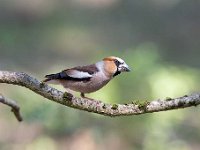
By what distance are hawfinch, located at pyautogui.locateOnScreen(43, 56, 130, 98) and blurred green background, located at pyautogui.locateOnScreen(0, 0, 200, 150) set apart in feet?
14.6

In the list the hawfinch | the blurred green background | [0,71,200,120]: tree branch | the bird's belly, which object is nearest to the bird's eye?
the hawfinch

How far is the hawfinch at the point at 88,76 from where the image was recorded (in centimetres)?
499

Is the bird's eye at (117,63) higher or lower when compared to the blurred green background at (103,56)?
lower

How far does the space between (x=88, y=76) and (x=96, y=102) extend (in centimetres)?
68

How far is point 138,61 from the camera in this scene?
1057 cm

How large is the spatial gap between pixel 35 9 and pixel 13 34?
250cm

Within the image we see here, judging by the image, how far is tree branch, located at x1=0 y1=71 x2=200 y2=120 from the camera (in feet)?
14.0

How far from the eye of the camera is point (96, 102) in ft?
14.4

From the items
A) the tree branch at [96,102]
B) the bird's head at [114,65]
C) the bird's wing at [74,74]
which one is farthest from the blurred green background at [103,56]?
the tree branch at [96,102]

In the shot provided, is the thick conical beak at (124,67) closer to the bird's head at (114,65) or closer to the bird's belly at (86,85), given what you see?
the bird's head at (114,65)

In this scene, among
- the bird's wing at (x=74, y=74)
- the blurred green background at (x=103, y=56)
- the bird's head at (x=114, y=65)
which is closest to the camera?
the bird's wing at (x=74, y=74)

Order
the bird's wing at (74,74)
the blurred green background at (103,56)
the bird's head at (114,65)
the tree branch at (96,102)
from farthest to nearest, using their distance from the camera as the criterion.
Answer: the blurred green background at (103,56), the bird's head at (114,65), the bird's wing at (74,74), the tree branch at (96,102)

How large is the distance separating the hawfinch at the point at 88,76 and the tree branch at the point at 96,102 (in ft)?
1.85

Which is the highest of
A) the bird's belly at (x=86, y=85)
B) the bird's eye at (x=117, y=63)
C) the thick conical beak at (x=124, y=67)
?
the bird's eye at (x=117, y=63)
